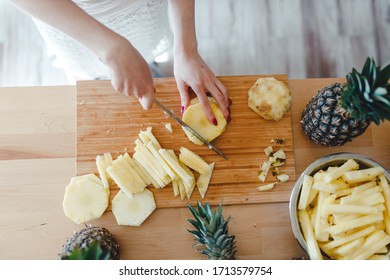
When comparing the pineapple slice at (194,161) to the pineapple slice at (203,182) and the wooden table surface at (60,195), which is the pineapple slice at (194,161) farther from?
the wooden table surface at (60,195)

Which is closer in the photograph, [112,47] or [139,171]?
[112,47]

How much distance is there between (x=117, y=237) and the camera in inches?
51.3

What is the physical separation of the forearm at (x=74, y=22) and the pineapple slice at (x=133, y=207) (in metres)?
0.46

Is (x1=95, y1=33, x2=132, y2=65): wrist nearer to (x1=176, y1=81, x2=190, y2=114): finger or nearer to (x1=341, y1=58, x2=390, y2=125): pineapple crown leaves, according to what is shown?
(x1=176, y1=81, x2=190, y2=114): finger

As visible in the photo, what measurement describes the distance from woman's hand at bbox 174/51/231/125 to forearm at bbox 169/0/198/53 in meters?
0.03

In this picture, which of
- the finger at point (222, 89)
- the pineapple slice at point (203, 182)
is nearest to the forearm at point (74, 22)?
the finger at point (222, 89)

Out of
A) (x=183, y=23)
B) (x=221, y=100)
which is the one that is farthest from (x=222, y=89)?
(x=183, y=23)

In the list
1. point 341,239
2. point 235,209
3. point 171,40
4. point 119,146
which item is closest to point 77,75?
point 171,40

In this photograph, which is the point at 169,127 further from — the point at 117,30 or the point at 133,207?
the point at 117,30

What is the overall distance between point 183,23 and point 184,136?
1.29 ft

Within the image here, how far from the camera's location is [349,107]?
Result: 1.07m

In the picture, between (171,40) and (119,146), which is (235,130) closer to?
(119,146)

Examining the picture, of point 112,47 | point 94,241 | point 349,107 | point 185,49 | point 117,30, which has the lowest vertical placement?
point 94,241

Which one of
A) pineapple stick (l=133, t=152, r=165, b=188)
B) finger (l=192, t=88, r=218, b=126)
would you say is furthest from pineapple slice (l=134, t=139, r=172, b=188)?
finger (l=192, t=88, r=218, b=126)
